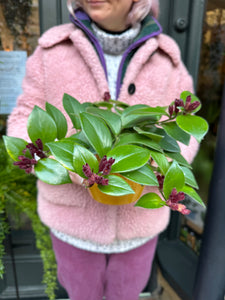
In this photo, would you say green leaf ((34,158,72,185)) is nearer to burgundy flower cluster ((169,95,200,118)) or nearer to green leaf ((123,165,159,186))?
green leaf ((123,165,159,186))

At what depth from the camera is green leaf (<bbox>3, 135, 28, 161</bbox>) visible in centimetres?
35

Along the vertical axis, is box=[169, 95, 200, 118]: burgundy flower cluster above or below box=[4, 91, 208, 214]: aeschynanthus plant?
above

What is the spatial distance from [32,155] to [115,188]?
12 centimetres

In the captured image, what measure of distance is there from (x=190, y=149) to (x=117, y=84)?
260mm

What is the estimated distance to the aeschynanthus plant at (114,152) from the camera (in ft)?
1.00

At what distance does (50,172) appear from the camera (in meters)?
0.33

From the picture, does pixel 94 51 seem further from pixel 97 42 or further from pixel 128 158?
pixel 128 158

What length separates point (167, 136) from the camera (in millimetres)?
421

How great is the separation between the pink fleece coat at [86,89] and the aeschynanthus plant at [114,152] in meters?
0.24

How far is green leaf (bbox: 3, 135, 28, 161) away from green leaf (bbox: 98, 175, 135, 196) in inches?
5.4

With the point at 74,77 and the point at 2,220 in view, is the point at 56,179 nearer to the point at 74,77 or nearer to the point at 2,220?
the point at 74,77

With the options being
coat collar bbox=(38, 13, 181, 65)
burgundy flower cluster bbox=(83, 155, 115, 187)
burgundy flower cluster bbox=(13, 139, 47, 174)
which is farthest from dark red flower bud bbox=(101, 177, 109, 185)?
coat collar bbox=(38, 13, 181, 65)

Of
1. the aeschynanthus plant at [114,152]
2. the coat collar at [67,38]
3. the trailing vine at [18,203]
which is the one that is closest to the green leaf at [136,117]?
the aeschynanthus plant at [114,152]

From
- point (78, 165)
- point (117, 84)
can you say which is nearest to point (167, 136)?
point (78, 165)
